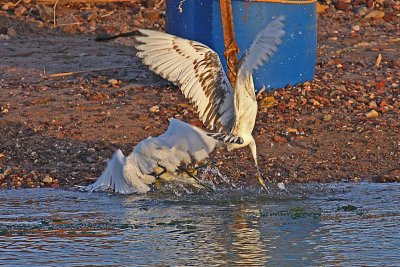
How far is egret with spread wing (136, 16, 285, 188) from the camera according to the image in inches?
300

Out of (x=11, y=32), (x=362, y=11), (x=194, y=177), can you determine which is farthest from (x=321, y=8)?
(x=194, y=177)

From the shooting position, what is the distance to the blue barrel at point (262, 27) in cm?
988

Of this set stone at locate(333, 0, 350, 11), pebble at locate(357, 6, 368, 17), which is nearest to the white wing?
pebble at locate(357, 6, 368, 17)

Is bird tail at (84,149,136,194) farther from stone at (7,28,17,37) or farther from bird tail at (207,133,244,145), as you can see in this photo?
stone at (7,28,17,37)

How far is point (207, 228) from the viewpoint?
6.70m

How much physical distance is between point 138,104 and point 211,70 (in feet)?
6.93

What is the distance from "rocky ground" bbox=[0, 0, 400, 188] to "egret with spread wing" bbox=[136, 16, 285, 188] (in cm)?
68

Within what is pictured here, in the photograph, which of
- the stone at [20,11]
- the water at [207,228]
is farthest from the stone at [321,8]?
the water at [207,228]

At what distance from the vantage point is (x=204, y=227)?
22.1 ft

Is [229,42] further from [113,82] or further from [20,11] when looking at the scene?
[20,11]

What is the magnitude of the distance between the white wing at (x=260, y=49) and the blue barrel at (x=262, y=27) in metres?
2.07

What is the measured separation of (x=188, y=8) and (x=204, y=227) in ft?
12.2

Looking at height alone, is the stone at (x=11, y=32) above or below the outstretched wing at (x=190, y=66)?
above

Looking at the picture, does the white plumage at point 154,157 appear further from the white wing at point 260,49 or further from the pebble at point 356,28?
the pebble at point 356,28
